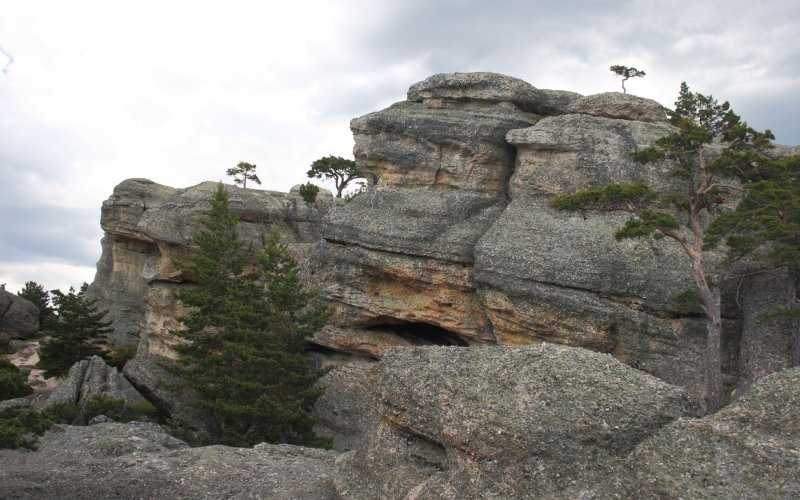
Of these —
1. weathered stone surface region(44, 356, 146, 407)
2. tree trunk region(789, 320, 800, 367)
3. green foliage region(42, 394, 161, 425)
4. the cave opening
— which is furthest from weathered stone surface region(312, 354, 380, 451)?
tree trunk region(789, 320, 800, 367)

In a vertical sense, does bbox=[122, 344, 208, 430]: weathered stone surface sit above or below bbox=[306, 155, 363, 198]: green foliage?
below

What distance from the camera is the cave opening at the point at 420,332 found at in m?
32.7

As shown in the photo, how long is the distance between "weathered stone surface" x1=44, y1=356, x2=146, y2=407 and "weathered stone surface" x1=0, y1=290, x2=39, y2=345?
28.6 metres

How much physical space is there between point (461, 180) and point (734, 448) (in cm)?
2249

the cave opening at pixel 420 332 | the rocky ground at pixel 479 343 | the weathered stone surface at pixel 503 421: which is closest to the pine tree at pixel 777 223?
the rocky ground at pixel 479 343

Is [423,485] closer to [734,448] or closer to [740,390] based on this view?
[734,448]

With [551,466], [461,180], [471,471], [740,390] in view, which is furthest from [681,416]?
[461,180]

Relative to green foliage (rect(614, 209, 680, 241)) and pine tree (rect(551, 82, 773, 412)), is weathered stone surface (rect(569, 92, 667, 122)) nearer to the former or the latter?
pine tree (rect(551, 82, 773, 412))

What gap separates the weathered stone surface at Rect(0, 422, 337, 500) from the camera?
1591cm

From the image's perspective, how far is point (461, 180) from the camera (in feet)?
106

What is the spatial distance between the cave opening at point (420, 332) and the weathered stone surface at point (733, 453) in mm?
20301

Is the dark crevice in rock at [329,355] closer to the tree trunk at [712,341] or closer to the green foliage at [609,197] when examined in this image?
the green foliage at [609,197]

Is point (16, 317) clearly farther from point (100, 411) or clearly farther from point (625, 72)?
point (625, 72)

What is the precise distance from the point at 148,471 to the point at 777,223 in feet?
70.0
